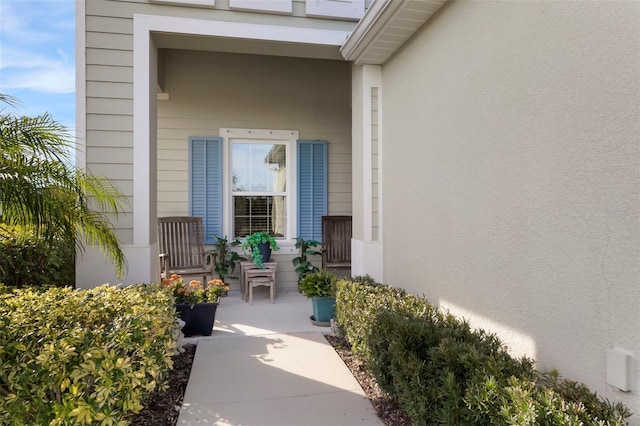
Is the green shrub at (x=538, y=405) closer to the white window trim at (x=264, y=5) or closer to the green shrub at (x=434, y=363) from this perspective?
the green shrub at (x=434, y=363)

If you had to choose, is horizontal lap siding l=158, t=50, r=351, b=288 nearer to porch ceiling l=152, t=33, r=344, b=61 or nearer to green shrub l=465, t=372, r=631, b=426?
porch ceiling l=152, t=33, r=344, b=61

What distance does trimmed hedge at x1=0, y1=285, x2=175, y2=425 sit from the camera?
5.50 ft

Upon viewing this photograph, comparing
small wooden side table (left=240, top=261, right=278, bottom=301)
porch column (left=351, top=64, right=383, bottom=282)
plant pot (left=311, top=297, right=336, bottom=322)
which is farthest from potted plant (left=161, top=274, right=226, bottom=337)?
porch column (left=351, top=64, right=383, bottom=282)

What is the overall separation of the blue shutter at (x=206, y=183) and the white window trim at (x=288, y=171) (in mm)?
91

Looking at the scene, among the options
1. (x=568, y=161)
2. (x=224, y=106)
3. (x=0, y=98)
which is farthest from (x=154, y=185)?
(x=568, y=161)

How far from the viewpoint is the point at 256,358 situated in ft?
10.9

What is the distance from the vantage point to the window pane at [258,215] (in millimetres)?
6035

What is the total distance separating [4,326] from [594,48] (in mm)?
3007

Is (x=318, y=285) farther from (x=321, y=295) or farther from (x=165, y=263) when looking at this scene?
(x=165, y=263)

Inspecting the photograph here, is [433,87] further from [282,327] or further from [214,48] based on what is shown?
[282,327]

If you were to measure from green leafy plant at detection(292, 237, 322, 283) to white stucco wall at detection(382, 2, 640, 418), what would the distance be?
2.79 metres

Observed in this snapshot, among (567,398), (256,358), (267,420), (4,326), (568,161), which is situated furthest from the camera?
(256,358)

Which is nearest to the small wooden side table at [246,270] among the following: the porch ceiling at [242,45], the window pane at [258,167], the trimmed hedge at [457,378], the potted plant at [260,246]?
the potted plant at [260,246]

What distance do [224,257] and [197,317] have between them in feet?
6.35
